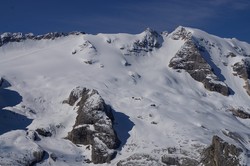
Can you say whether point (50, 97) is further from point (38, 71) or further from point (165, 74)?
point (165, 74)

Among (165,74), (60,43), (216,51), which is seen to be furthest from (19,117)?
(216,51)

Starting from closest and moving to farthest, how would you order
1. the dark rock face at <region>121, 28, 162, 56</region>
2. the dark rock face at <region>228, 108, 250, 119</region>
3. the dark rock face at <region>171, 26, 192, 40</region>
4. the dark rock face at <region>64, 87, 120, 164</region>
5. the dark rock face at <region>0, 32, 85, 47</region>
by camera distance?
the dark rock face at <region>64, 87, 120, 164</region>
the dark rock face at <region>228, 108, 250, 119</region>
the dark rock face at <region>121, 28, 162, 56</region>
the dark rock face at <region>0, 32, 85, 47</region>
the dark rock face at <region>171, 26, 192, 40</region>

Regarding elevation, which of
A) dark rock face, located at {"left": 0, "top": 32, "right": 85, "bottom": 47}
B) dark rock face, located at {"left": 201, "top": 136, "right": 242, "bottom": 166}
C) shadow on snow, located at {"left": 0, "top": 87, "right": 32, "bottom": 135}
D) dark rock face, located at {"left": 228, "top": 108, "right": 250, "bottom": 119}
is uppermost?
dark rock face, located at {"left": 201, "top": 136, "right": 242, "bottom": 166}

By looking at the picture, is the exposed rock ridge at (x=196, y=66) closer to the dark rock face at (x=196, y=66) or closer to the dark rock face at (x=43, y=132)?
the dark rock face at (x=196, y=66)

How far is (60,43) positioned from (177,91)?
4871cm

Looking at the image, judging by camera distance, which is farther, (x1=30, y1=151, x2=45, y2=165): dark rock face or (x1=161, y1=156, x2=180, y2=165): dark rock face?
(x1=161, y1=156, x2=180, y2=165): dark rock face

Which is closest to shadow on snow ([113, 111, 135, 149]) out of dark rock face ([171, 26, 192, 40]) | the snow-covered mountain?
the snow-covered mountain

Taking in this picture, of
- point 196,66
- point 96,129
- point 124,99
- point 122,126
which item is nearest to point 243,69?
point 196,66

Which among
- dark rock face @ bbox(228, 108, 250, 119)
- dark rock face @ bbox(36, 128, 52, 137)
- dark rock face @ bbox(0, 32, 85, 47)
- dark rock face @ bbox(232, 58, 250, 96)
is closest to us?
dark rock face @ bbox(36, 128, 52, 137)

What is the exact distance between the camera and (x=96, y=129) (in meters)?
108

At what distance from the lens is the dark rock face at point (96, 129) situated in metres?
103

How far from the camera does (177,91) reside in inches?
5694

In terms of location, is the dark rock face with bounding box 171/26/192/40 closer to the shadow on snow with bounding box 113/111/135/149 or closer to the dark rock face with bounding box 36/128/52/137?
the shadow on snow with bounding box 113/111/135/149

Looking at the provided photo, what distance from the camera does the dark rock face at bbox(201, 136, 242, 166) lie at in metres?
80.4
